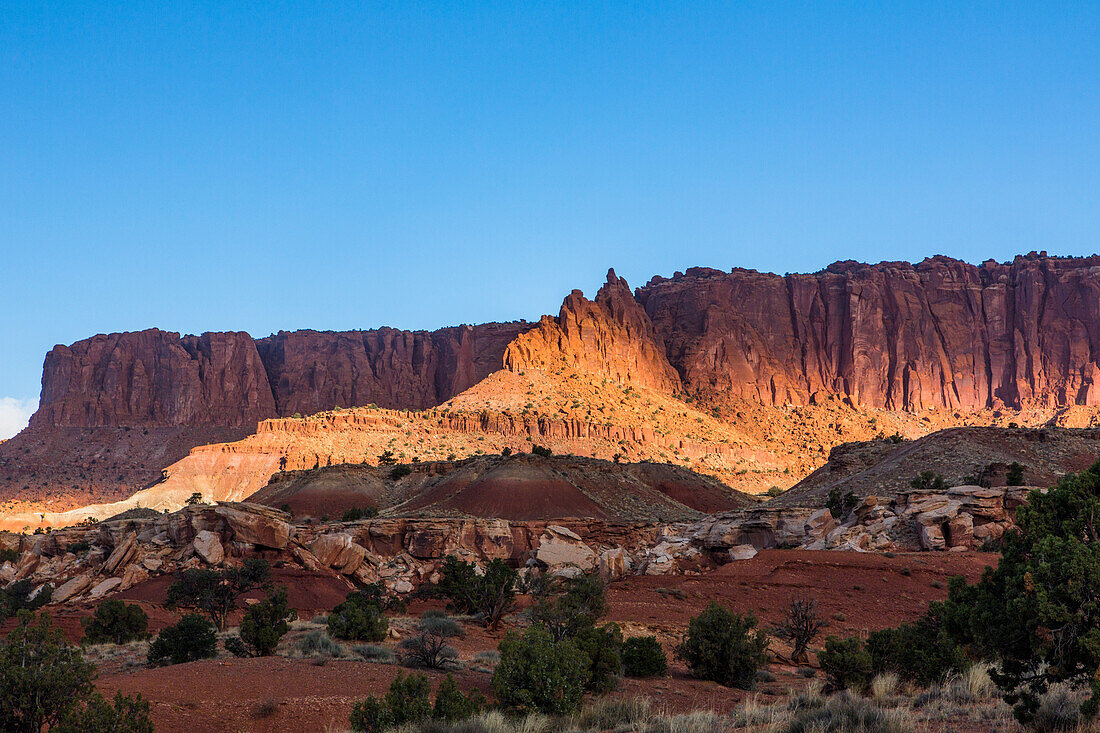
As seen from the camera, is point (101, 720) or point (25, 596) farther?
point (25, 596)

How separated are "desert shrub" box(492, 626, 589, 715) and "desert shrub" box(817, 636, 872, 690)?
4.60 meters

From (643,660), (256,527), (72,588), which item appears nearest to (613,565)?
(256,527)

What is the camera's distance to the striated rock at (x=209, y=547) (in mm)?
37781

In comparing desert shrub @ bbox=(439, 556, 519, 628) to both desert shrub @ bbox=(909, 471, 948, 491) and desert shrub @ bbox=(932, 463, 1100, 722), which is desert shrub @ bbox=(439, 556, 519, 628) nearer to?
desert shrub @ bbox=(932, 463, 1100, 722)

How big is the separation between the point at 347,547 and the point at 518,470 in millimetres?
27910

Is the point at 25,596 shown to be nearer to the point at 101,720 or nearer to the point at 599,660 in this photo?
the point at 599,660

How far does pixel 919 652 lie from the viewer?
12641mm

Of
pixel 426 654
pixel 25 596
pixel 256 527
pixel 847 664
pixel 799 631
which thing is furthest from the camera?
pixel 256 527

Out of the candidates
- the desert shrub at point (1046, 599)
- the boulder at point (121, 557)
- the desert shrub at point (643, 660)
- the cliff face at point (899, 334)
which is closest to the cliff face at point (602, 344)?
the cliff face at point (899, 334)

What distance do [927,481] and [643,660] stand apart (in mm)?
32736

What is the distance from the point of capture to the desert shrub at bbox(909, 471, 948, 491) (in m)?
42.5

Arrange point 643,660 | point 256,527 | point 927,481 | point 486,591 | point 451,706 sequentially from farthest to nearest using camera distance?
point 927,481
point 256,527
point 486,591
point 643,660
point 451,706

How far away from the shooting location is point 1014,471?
135 feet

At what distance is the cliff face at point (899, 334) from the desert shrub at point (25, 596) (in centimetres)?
11168
